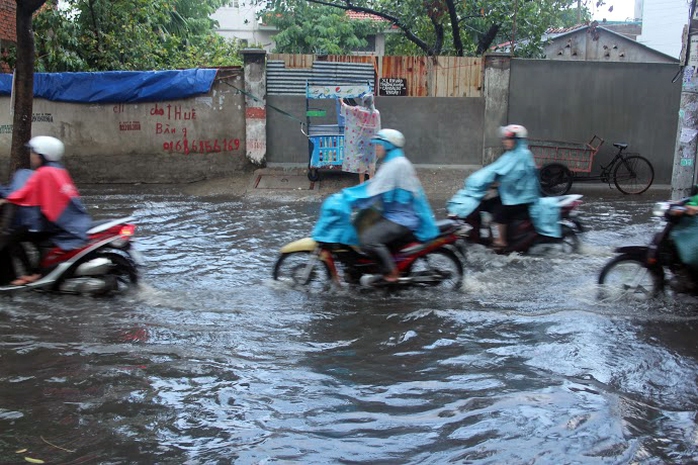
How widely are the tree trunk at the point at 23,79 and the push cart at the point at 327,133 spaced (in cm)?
471

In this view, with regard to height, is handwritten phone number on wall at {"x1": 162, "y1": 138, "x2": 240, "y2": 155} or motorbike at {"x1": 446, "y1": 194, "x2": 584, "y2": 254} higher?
handwritten phone number on wall at {"x1": 162, "y1": 138, "x2": 240, "y2": 155}

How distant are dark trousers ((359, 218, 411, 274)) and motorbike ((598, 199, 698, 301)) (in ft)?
6.38

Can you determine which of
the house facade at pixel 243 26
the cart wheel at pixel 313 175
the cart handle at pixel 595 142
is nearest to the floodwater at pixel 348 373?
the cart wheel at pixel 313 175

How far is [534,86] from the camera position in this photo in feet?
44.7

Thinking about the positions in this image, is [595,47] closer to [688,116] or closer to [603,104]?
[603,104]

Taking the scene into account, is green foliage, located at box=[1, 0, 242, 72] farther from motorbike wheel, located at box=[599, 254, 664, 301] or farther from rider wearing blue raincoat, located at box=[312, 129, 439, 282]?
motorbike wheel, located at box=[599, 254, 664, 301]

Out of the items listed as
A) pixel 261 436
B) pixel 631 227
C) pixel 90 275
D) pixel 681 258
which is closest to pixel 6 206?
pixel 90 275

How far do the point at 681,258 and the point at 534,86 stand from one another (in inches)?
329

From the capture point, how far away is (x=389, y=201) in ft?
20.9

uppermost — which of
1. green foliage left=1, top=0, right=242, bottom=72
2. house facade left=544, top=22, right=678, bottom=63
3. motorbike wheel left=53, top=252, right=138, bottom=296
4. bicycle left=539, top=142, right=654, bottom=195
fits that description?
house facade left=544, top=22, right=678, bottom=63

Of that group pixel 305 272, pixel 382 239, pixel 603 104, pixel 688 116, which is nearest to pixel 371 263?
pixel 382 239

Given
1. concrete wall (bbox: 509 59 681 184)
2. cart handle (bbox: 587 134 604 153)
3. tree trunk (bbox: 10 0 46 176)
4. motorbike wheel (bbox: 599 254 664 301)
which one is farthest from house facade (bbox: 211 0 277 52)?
motorbike wheel (bbox: 599 254 664 301)

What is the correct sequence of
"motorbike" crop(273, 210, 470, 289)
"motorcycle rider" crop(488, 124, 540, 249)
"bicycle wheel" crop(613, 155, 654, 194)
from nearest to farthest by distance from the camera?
"motorbike" crop(273, 210, 470, 289) → "motorcycle rider" crop(488, 124, 540, 249) → "bicycle wheel" crop(613, 155, 654, 194)

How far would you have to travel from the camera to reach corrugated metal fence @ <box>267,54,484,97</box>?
540 inches
